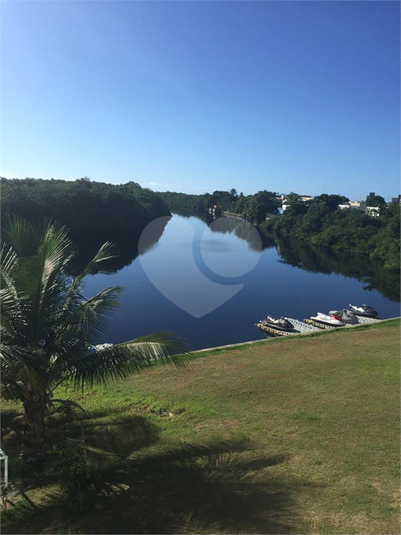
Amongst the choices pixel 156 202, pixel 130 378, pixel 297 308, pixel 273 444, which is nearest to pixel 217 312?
pixel 297 308

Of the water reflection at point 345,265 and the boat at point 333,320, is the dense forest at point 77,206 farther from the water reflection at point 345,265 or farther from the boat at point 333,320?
the boat at point 333,320

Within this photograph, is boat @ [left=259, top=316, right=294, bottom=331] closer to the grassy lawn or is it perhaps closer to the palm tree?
the grassy lawn

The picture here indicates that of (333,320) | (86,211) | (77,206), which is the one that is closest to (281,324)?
(333,320)

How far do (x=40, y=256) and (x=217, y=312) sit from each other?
53.3 feet

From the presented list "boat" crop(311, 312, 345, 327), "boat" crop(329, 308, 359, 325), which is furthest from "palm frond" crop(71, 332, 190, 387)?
"boat" crop(329, 308, 359, 325)

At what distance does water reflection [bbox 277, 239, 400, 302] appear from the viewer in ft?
100

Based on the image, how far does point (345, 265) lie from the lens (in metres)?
39.1

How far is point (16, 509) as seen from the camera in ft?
11.8

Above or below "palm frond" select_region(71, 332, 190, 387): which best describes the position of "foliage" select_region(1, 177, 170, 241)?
above

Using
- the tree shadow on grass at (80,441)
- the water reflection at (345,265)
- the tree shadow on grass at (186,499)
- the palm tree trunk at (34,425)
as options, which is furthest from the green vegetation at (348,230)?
the palm tree trunk at (34,425)

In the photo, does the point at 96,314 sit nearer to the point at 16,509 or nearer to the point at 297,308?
the point at 16,509

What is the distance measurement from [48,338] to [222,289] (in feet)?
68.4

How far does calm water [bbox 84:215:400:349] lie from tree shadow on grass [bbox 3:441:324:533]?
7.69 metres

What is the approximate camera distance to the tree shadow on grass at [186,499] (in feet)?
11.2
